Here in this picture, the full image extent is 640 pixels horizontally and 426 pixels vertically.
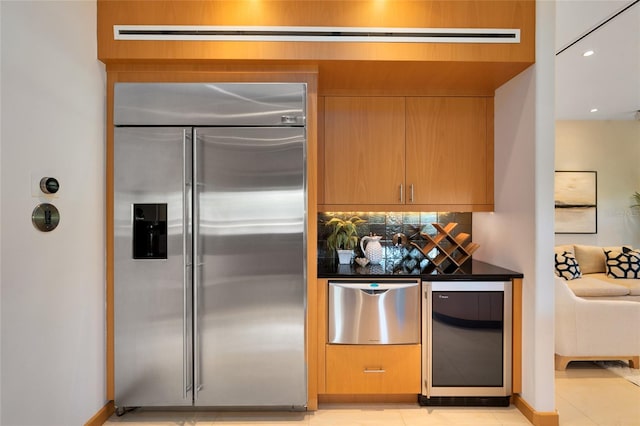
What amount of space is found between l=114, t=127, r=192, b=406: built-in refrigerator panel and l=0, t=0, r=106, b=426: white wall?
0.39 ft

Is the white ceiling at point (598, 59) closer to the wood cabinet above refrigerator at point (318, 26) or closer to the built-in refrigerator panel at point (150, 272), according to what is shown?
the wood cabinet above refrigerator at point (318, 26)

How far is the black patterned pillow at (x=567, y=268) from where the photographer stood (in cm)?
443

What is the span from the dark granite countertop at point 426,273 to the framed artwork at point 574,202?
3858 mm

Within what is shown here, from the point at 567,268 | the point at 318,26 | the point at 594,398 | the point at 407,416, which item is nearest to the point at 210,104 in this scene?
the point at 318,26

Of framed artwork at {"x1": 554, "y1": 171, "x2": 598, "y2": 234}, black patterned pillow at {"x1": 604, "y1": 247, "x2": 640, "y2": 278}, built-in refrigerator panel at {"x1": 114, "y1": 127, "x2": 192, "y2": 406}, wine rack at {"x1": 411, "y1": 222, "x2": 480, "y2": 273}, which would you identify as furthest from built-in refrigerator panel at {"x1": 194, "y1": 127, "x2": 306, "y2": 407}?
framed artwork at {"x1": 554, "y1": 171, "x2": 598, "y2": 234}

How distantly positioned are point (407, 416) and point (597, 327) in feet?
5.94

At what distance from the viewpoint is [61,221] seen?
2.06 metres

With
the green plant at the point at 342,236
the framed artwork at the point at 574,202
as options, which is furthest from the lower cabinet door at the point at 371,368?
the framed artwork at the point at 574,202

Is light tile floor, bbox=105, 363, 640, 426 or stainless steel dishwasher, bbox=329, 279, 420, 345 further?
stainless steel dishwasher, bbox=329, 279, 420, 345

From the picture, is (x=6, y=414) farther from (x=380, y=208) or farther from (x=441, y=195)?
(x=441, y=195)

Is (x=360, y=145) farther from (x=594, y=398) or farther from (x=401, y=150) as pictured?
(x=594, y=398)

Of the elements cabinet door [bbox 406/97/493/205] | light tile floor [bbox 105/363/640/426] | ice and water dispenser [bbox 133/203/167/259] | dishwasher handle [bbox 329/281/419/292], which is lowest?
light tile floor [bbox 105/363/640/426]

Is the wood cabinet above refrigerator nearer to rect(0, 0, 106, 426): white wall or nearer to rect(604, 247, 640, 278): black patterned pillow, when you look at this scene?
rect(0, 0, 106, 426): white wall

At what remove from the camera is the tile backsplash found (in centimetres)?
332
